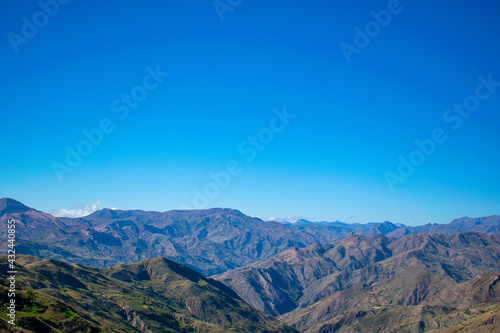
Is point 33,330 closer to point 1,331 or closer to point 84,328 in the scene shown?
point 1,331

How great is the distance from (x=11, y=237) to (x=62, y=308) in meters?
49.8

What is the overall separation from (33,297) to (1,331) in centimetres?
6406

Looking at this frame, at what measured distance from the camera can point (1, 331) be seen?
264ft

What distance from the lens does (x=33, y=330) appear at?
104 metres

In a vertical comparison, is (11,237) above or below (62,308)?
above

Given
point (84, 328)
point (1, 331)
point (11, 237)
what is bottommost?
point (84, 328)

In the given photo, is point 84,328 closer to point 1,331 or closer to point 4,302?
point 4,302

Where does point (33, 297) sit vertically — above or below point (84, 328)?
above

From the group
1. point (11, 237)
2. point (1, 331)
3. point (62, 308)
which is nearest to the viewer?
point (1, 331)

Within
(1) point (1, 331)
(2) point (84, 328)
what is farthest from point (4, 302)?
(1) point (1, 331)

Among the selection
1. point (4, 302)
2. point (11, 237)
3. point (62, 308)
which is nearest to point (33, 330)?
point (4, 302)

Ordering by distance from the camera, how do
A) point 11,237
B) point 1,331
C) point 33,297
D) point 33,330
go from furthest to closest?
point 33,297 → point 11,237 → point 33,330 → point 1,331

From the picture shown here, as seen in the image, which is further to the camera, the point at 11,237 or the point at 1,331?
the point at 11,237

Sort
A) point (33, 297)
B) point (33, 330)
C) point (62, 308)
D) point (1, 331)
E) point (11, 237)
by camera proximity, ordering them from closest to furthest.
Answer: point (1, 331) < point (33, 330) < point (11, 237) < point (33, 297) < point (62, 308)
